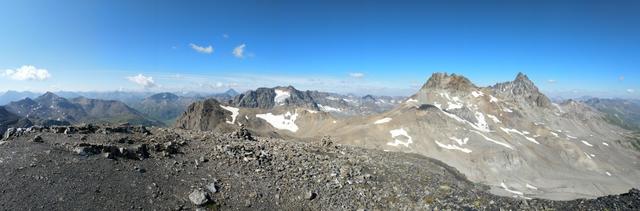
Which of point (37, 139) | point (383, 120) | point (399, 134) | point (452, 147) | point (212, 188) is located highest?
point (37, 139)

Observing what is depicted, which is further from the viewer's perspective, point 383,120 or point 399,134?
point 383,120

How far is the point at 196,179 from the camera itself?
21.3 m

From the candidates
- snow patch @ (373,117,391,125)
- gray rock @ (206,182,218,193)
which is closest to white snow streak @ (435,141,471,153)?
snow patch @ (373,117,391,125)

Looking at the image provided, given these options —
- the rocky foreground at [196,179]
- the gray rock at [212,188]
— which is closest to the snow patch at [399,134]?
the rocky foreground at [196,179]

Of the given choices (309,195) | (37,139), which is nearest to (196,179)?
(309,195)

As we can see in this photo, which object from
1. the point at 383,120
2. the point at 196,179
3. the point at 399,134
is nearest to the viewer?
the point at 196,179

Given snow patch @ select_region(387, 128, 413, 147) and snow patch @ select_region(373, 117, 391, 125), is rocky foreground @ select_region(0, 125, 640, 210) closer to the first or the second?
snow patch @ select_region(387, 128, 413, 147)

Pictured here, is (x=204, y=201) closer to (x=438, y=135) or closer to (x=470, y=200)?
(x=470, y=200)

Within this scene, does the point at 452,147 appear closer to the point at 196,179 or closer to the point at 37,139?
the point at 196,179

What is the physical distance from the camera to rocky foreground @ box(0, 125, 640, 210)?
58.2ft

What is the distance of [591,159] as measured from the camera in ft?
580

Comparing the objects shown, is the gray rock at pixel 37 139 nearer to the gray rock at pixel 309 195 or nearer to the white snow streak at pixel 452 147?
the gray rock at pixel 309 195

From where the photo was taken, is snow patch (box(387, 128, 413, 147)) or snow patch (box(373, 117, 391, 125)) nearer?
snow patch (box(387, 128, 413, 147))

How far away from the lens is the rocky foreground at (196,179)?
17.7 m
